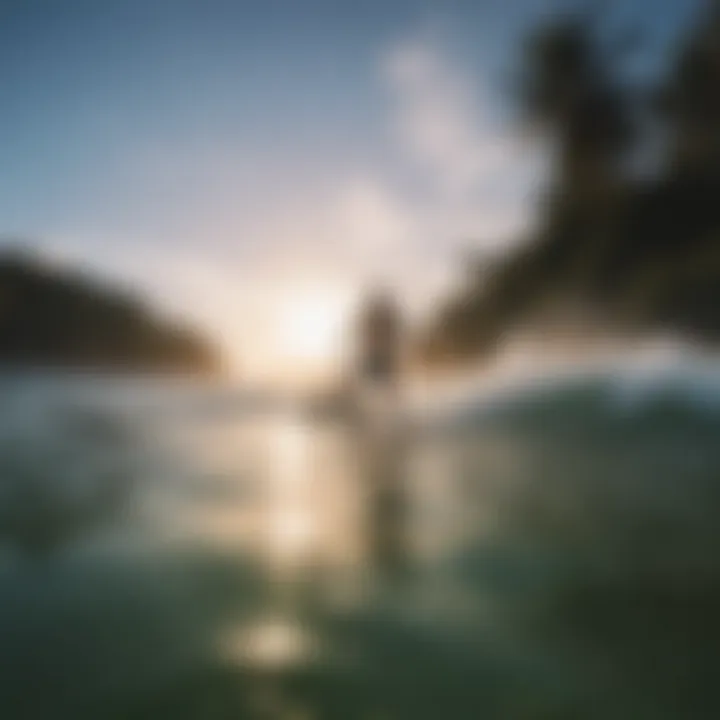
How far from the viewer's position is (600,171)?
1563 millimetres

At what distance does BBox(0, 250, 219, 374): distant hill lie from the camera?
158 cm

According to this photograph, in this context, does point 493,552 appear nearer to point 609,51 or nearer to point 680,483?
point 680,483

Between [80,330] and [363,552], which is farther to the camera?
[80,330]

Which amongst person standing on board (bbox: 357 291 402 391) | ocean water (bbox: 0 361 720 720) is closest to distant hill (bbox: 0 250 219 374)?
ocean water (bbox: 0 361 720 720)

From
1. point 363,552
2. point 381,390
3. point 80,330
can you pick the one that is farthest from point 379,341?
point 80,330

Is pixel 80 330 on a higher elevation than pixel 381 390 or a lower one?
higher

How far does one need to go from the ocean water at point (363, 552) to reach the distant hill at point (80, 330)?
0.06m

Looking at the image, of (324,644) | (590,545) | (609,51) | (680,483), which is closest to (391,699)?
(324,644)

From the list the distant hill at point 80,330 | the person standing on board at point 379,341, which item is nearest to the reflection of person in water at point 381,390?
the person standing on board at point 379,341

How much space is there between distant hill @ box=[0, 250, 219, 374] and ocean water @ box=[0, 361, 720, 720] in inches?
2.5

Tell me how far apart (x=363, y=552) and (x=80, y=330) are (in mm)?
959

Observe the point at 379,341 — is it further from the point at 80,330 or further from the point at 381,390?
the point at 80,330

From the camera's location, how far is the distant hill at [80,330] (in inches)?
62.1

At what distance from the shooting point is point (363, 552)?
52.6 inches
